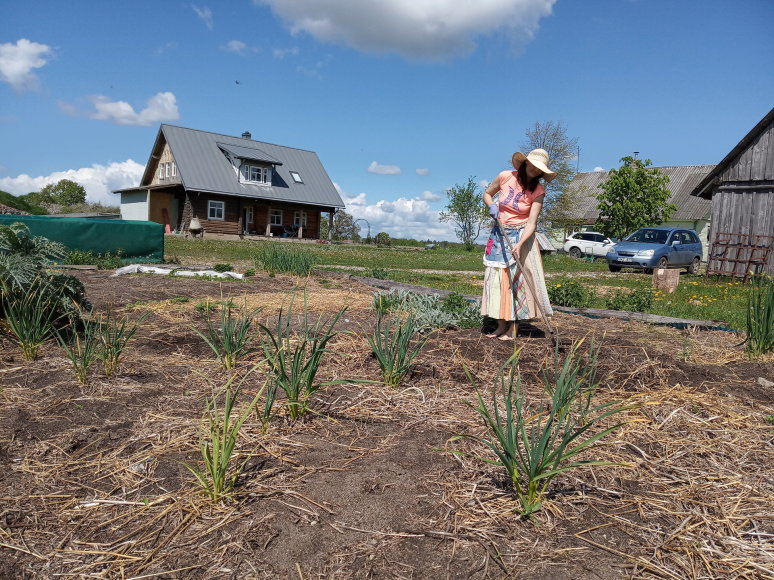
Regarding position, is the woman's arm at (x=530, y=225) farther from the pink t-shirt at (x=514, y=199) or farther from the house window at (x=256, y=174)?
the house window at (x=256, y=174)

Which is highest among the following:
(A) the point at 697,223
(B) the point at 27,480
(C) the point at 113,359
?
(A) the point at 697,223

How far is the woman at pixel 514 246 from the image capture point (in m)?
4.53

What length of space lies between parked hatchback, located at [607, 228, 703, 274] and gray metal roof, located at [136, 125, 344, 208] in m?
22.5

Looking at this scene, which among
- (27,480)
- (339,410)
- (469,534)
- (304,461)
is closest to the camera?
(469,534)

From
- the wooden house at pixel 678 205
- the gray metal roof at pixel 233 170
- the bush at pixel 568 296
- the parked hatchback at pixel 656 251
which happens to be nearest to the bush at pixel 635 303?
the bush at pixel 568 296

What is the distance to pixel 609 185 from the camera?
28.3m

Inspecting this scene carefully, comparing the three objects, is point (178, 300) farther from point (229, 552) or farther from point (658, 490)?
point (658, 490)

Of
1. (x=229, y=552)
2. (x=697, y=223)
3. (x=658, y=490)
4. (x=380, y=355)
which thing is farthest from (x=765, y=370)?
(x=697, y=223)

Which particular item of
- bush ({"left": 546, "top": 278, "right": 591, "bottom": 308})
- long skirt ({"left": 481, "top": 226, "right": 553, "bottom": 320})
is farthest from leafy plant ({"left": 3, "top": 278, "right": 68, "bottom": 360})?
bush ({"left": 546, "top": 278, "right": 591, "bottom": 308})

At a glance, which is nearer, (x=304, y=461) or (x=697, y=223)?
(x=304, y=461)

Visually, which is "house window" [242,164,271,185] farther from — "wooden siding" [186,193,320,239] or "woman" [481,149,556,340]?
"woman" [481,149,556,340]

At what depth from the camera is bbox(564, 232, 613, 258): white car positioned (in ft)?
95.5

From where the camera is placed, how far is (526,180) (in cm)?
467

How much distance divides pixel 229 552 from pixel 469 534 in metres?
0.76
